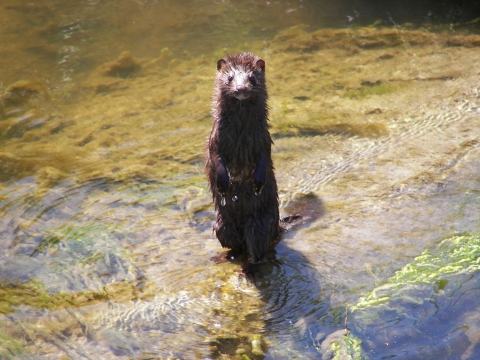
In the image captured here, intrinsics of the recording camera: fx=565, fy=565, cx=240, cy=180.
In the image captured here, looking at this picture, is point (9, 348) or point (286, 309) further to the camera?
point (286, 309)

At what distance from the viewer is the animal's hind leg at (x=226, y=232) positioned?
5.00 m

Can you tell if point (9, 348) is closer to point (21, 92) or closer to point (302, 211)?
point (302, 211)

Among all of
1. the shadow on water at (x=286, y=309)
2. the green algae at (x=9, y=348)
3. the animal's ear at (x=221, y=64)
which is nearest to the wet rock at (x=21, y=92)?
the animal's ear at (x=221, y=64)

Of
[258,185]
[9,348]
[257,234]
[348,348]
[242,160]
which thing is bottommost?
[348,348]

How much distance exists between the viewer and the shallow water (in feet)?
13.6

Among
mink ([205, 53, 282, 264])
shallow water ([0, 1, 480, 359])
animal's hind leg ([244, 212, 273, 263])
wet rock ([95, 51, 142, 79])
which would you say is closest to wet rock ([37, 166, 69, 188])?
shallow water ([0, 1, 480, 359])

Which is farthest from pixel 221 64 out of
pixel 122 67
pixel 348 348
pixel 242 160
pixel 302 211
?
pixel 122 67

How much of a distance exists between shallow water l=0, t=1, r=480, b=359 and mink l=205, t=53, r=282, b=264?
11.5 inches

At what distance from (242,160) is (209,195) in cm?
118

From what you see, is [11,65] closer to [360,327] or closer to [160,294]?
[160,294]

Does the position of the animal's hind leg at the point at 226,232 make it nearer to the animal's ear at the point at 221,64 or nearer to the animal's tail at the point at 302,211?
the animal's tail at the point at 302,211

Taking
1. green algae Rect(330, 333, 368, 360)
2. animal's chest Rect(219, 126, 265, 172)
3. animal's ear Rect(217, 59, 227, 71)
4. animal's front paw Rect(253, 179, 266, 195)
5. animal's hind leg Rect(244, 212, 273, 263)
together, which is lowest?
green algae Rect(330, 333, 368, 360)

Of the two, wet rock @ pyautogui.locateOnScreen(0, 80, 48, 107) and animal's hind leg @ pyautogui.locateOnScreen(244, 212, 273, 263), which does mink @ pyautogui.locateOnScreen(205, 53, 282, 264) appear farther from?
wet rock @ pyautogui.locateOnScreen(0, 80, 48, 107)

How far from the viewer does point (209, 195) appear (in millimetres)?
5996
